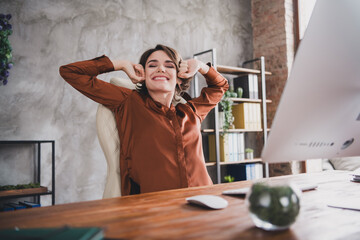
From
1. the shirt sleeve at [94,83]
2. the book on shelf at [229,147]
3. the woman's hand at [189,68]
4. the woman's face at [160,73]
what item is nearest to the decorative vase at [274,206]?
the shirt sleeve at [94,83]

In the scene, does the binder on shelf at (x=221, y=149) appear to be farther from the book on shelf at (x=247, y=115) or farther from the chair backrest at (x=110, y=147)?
the chair backrest at (x=110, y=147)

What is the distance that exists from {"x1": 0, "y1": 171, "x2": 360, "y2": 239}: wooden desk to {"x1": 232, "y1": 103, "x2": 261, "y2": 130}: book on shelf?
282cm

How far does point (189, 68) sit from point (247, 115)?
6.46 feet

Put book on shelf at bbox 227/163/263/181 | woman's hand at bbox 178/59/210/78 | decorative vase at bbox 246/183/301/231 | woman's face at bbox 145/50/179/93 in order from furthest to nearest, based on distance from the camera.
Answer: book on shelf at bbox 227/163/263/181, woman's hand at bbox 178/59/210/78, woman's face at bbox 145/50/179/93, decorative vase at bbox 246/183/301/231

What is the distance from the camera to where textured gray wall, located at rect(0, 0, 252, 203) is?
2.54 meters

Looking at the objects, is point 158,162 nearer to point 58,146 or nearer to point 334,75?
point 334,75

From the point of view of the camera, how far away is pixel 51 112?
2.72 metres

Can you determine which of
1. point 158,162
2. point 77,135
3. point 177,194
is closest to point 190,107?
point 158,162

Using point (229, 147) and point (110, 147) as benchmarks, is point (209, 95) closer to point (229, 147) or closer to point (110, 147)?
point (110, 147)

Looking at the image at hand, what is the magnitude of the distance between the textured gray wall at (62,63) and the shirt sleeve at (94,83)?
1.09m

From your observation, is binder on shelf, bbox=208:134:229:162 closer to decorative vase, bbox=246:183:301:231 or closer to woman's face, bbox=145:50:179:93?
woman's face, bbox=145:50:179:93

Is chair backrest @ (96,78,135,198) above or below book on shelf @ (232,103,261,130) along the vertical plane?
below

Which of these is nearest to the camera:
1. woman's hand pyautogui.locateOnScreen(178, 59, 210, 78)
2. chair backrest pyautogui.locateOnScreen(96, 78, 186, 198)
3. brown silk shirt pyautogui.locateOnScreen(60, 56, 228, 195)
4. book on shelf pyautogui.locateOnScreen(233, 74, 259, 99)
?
chair backrest pyautogui.locateOnScreen(96, 78, 186, 198)

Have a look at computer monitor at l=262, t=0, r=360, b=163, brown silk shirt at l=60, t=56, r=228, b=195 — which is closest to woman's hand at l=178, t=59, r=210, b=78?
brown silk shirt at l=60, t=56, r=228, b=195
